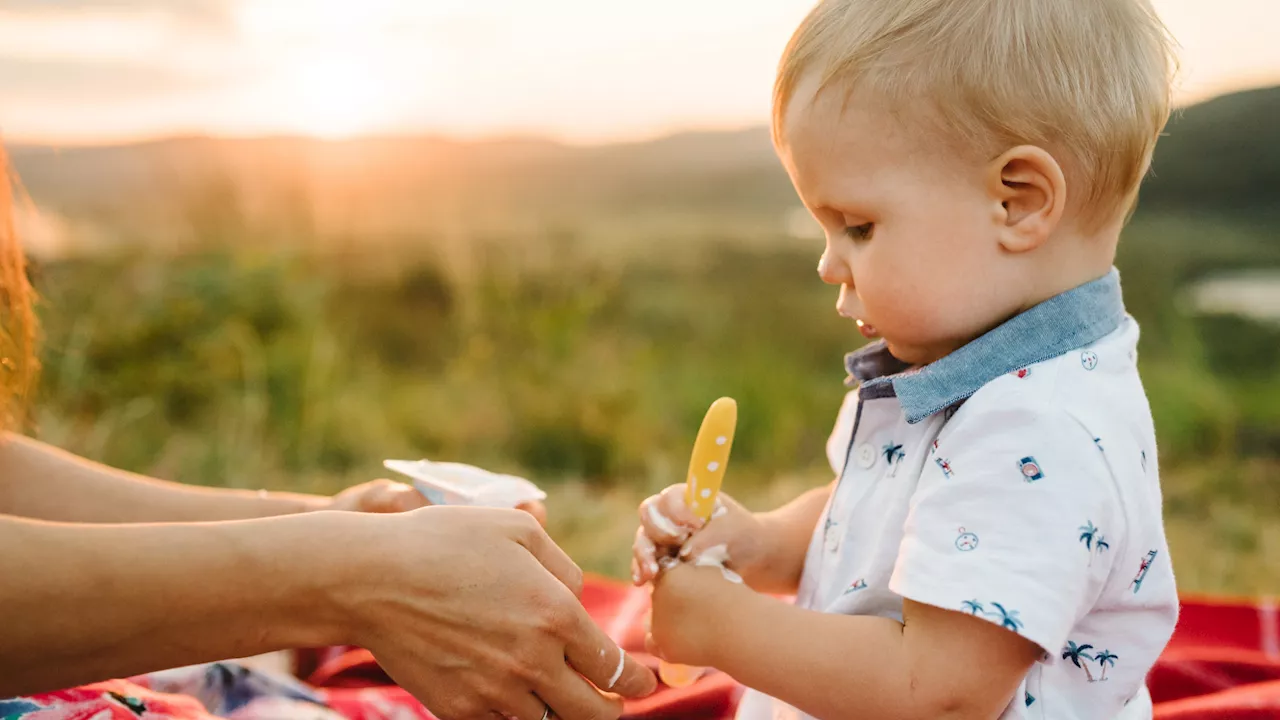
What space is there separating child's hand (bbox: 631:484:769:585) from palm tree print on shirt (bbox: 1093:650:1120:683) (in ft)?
1.29

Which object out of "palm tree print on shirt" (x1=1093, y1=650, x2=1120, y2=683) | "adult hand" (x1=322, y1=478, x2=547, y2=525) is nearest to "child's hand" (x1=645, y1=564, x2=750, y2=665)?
"adult hand" (x1=322, y1=478, x2=547, y2=525)

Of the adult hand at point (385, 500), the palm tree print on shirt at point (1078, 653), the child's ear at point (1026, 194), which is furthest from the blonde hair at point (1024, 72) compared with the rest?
the adult hand at point (385, 500)

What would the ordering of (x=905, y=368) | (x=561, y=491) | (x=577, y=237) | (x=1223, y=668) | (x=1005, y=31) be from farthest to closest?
(x=577, y=237)
(x=561, y=491)
(x=1223, y=668)
(x=905, y=368)
(x=1005, y=31)

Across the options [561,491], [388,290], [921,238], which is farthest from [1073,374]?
[388,290]

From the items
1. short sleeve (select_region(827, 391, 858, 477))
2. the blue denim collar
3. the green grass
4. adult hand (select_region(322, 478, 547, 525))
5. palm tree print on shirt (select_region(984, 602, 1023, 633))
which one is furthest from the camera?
the green grass

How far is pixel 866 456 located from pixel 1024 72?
1.37 ft

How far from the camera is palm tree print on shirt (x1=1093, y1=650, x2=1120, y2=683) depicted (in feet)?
3.28

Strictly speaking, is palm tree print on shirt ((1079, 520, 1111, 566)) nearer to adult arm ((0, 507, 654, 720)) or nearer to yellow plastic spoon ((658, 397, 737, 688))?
yellow plastic spoon ((658, 397, 737, 688))

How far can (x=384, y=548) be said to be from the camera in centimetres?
101

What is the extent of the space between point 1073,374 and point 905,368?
0.23 meters

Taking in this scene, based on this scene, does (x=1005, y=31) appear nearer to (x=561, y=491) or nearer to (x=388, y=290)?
(x=561, y=491)

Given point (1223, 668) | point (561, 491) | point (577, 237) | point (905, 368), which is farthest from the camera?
point (577, 237)

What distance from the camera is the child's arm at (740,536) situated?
3.61 ft

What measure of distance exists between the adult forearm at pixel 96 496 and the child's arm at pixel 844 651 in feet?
1.92
